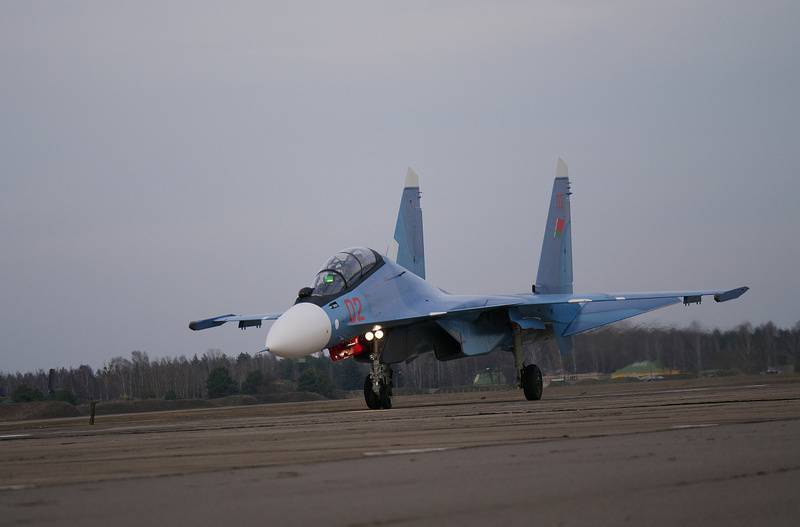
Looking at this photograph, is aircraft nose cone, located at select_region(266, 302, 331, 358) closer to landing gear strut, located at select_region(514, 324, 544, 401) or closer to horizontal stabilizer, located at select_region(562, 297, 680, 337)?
landing gear strut, located at select_region(514, 324, 544, 401)

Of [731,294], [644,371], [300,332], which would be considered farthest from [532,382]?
[644,371]

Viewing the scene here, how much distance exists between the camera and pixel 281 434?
1252 cm

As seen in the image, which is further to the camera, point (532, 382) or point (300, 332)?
point (532, 382)

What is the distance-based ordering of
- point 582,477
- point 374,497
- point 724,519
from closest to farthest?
point 724,519
point 374,497
point 582,477

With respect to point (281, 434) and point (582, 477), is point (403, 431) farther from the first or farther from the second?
point (582, 477)

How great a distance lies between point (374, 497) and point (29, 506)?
1.87 meters

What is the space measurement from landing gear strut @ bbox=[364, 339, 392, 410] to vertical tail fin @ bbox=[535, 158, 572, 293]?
8471mm

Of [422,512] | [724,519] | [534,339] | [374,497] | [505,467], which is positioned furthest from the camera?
[534,339]

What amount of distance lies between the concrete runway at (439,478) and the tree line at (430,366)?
17.0 m

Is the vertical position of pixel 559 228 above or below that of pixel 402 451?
above

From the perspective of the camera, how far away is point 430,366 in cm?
4447

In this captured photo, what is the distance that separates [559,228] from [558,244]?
0.45m

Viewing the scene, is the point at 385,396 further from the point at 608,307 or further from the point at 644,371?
Result: the point at 644,371

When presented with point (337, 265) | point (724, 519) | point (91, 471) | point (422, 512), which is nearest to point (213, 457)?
point (91, 471)
